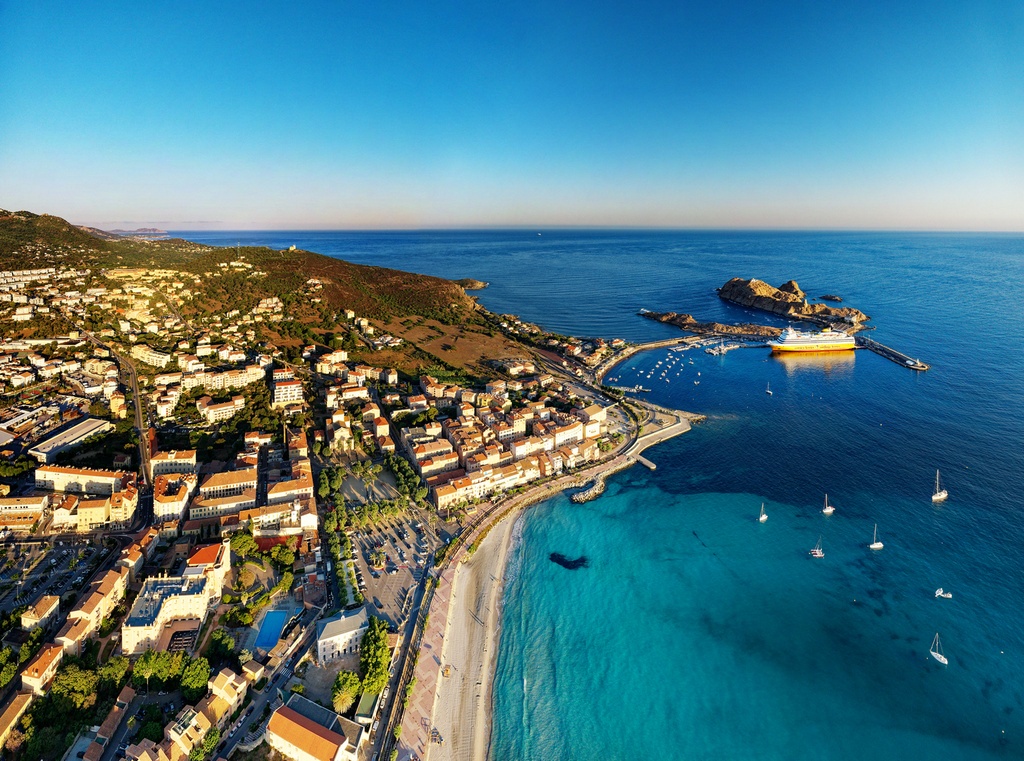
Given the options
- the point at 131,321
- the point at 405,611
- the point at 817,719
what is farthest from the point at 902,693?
the point at 131,321

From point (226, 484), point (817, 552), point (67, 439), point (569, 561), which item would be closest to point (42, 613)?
point (226, 484)

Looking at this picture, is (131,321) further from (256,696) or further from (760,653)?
(760,653)

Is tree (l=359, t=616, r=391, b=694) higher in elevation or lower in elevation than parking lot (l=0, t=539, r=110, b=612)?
lower

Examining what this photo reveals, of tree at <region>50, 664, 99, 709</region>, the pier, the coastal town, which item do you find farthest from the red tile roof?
the pier

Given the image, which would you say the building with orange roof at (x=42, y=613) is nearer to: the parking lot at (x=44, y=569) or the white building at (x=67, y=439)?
the parking lot at (x=44, y=569)

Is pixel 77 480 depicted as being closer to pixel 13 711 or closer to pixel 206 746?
pixel 13 711

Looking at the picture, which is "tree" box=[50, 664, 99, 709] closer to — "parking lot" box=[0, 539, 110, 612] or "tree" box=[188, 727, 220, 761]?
"tree" box=[188, 727, 220, 761]

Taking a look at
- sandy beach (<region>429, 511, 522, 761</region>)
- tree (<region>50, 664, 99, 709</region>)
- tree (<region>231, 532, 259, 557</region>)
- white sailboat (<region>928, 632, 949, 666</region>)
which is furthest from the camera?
tree (<region>231, 532, 259, 557</region>)
